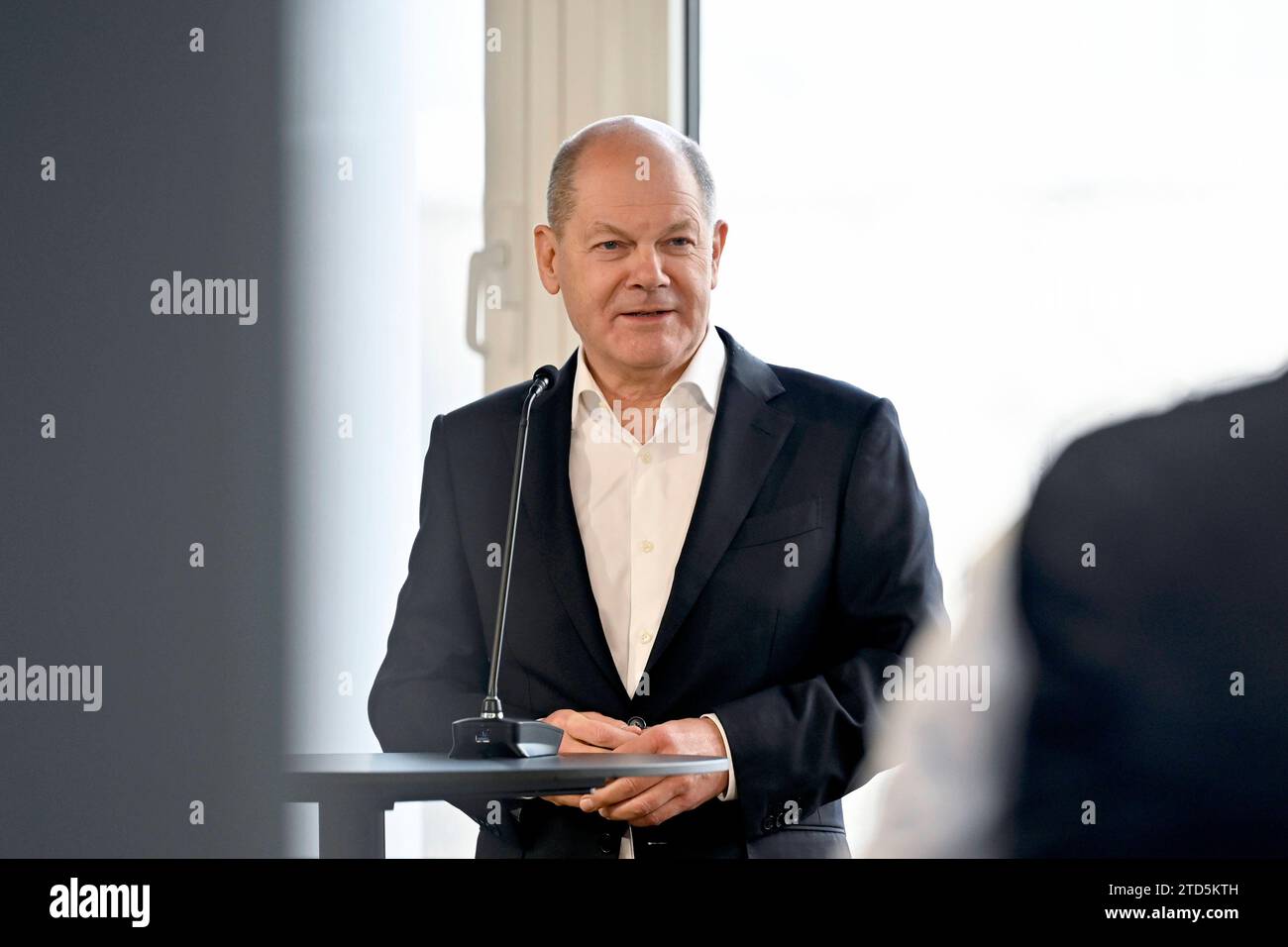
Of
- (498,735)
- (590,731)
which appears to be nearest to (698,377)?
(590,731)

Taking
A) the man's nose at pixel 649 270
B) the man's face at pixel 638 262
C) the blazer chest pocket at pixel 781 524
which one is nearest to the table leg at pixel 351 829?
the blazer chest pocket at pixel 781 524

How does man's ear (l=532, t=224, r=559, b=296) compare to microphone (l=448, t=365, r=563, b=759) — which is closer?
microphone (l=448, t=365, r=563, b=759)

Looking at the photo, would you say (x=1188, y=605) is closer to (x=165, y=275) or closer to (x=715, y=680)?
(x=715, y=680)

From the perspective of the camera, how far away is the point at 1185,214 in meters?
2.17

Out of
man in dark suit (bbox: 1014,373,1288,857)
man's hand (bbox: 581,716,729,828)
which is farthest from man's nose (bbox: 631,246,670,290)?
man in dark suit (bbox: 1014,373,1288,857)

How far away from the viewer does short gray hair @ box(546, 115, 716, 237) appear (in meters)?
1.94

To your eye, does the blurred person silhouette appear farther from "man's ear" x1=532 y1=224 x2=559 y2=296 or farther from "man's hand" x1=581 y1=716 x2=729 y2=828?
"man's ear" x1=532 y1=224 x2=559 y2=296

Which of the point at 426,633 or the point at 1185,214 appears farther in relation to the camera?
the point at 1185,214

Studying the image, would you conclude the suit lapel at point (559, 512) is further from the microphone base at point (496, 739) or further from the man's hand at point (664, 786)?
the microphone base at point (496, 739)

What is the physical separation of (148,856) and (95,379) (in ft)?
2.47

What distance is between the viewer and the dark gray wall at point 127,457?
2.00m

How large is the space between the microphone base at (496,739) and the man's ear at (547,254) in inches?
30.6

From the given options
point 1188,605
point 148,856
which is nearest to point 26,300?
point 148,856

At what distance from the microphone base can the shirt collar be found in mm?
596
